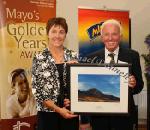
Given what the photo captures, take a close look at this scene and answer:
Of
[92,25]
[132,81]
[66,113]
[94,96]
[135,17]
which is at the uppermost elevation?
[135,17]

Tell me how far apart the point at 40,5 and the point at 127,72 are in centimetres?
164

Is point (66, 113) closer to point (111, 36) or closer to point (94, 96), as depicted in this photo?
point (94, 96)

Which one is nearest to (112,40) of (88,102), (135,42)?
(88,102)

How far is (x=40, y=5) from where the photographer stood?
140 inches

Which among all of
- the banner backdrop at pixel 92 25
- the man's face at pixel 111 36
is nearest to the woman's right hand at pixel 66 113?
the man's face at pixel 111 36

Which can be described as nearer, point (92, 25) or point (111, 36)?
point (111, 36)

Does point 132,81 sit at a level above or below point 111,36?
below

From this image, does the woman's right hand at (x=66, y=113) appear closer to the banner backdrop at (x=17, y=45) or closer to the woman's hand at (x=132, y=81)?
the woman's hand at (x=132, y=81)

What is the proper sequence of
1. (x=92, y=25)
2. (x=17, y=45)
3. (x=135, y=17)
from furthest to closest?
(x=135, y=17) → (x=17, y=45) → (x=92, y=25)

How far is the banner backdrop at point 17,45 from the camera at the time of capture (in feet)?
11.0

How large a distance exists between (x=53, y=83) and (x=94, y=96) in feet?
1.12

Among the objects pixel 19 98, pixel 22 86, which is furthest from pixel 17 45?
pixel 19 98

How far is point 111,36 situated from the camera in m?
2.46

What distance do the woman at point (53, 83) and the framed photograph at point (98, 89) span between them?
0.10 m
